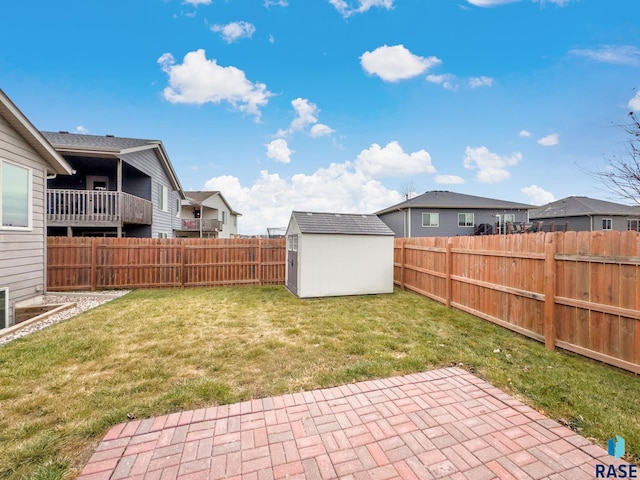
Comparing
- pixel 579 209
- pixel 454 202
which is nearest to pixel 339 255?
pixel 454 202

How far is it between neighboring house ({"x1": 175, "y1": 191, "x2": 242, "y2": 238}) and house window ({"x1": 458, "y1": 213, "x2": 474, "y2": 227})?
2144 centimetres

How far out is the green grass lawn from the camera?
241 centimetres

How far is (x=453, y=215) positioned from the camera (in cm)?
2242

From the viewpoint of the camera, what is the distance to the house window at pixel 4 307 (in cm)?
552

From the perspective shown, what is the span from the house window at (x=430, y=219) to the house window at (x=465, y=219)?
2.02 m

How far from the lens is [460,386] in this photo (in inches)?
124

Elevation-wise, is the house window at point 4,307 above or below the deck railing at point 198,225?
below

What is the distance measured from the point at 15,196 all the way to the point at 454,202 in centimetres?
2428

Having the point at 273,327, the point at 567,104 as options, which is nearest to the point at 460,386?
the point at 273,327

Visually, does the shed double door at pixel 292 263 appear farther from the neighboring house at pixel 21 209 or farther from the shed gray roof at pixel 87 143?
the shed gray roof at pixel 87 143

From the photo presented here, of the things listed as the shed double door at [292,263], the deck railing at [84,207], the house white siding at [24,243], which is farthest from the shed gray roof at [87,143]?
the shed double door at [292,263]

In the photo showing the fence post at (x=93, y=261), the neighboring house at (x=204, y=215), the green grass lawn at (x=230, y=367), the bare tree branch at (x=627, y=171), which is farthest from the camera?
the neighboring house at (x=204, y=215)

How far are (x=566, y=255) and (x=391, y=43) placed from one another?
34.0 feet

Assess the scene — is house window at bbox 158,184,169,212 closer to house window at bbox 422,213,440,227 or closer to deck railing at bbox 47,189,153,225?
deck railing at bbox 47,189,153,225
